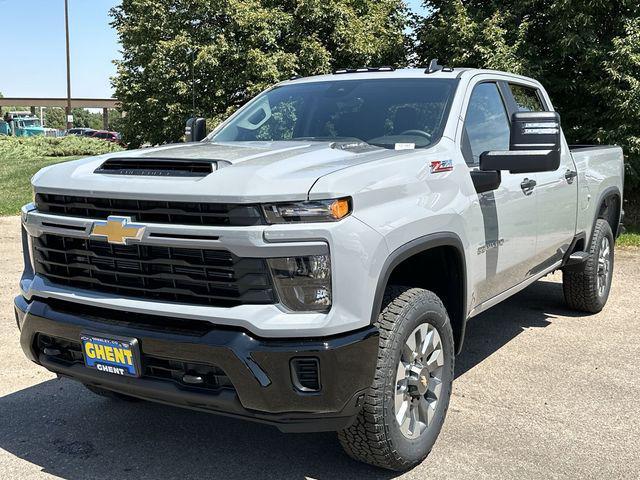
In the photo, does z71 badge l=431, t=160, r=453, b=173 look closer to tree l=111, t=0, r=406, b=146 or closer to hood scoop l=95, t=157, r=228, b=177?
hood scoop l=95, t=157, r=228, b=177

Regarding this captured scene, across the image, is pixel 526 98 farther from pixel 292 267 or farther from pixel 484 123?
pixel 292 267

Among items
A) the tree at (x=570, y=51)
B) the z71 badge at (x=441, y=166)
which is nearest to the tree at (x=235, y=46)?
the tree at (x=570, y=51)

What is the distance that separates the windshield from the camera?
3.91 metres

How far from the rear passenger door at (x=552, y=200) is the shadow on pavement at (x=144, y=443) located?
2162 mm

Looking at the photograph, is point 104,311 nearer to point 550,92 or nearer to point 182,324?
point 182,324

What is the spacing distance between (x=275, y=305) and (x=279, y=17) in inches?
806

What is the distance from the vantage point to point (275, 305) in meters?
2.67

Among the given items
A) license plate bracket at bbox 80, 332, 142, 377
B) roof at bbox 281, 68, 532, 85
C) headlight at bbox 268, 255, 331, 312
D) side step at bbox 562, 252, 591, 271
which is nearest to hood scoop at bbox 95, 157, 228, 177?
headlight at bbox 268, 255, 331, 312

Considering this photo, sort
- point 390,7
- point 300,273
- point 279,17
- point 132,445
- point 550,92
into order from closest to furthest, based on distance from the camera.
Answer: point 300,273
point 132,445
point 550,92
point 279,17
point 390,7

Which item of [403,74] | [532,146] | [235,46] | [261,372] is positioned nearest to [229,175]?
[261,372]

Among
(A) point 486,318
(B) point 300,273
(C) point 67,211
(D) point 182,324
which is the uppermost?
(C) point 67,211

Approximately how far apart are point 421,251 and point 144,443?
1.81m

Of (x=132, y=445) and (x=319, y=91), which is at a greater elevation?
(x=319, y=91)

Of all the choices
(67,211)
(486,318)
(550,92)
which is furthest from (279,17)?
(67,211)
